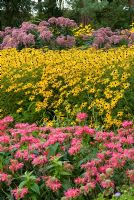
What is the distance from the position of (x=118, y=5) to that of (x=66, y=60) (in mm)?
9731

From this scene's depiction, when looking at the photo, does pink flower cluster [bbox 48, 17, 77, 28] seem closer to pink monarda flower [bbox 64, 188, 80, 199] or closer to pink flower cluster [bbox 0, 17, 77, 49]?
pink flower cluster [bbox 0, 17, 77, 49]

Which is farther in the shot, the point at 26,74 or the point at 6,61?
the point at 6,61

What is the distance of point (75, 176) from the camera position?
359 cm

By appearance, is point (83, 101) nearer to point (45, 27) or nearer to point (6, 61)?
point (6, 61)

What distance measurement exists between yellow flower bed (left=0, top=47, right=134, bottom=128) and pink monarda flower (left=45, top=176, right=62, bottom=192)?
204 cm

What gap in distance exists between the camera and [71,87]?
5.95m

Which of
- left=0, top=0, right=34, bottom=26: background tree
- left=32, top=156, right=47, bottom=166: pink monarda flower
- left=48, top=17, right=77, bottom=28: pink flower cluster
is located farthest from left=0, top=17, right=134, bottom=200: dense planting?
left=0, top=0, right=34, bottom=26: background tree

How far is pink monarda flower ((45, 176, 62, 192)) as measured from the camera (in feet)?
10.6

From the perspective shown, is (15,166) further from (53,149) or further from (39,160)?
(53,149)

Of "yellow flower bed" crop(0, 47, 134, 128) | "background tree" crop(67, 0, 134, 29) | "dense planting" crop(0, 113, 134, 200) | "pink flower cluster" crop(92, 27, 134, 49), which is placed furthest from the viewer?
"background tree" crop(67, 0, 134, 29)

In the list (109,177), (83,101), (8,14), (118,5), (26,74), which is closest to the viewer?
(109,177)

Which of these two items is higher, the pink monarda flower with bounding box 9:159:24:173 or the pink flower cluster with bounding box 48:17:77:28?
the pink flower cluster with bounding box 48:17:77:28

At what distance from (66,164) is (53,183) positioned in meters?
0.25

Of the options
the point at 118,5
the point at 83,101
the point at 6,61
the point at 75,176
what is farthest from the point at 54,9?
the point at 75,176
